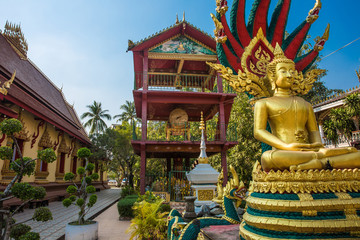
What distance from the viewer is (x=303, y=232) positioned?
157cm

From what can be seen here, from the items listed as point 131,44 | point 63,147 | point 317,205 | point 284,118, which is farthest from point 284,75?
point 63,147

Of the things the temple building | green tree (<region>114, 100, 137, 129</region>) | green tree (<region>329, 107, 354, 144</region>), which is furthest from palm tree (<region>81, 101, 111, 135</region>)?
green tree (<region>329, 107, 354, 144</region>)

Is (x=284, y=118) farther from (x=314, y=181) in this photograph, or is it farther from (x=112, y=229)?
(x=112, y=229)

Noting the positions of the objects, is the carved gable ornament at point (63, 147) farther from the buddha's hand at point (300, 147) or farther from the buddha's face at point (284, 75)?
the buddha's hand at point (300, 147)

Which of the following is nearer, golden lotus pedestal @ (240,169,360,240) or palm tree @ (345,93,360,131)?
golden lotus pedestal @ (240,169,360,240)

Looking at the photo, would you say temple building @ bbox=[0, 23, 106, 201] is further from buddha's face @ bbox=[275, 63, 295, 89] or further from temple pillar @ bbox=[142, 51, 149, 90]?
buddha's face @ bbox=[275, 63, 295, 89]

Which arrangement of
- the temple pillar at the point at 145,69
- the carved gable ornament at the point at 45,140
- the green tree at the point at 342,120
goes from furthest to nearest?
the green tree at the point at 342,120 → the carved gable ornament at the point at 45,140 → the temple pillar at the point at 145,69

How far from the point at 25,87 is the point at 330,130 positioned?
17.7 meters

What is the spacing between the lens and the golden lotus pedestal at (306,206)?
1569mm

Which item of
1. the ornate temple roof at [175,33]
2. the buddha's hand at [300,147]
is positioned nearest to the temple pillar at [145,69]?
the ornate temple roof at [175,33]

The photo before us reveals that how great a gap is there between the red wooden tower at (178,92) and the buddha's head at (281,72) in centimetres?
801

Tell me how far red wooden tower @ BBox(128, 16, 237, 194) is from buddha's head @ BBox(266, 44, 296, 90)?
316 inches

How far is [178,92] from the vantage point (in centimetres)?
1067

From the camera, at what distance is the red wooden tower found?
1056 centimetres
